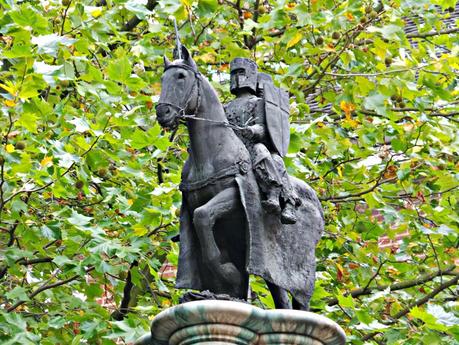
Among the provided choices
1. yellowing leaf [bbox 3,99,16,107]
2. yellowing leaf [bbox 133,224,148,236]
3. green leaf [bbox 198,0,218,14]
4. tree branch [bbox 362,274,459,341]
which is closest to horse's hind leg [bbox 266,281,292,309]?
yellowing leaf [bbox 133,224,148,236]

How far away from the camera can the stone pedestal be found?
612 centimetres

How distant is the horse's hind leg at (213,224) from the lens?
6488mm

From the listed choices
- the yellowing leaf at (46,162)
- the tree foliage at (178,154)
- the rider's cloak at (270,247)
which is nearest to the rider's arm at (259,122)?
the rider's cloak at (270,247)

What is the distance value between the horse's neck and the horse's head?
0.07m

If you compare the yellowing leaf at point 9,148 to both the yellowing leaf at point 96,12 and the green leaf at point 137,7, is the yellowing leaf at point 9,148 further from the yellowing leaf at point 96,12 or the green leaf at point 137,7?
the green leaf at point 137,7

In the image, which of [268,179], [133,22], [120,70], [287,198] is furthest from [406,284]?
[268,179]

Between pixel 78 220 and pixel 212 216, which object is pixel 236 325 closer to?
pixel 212 216

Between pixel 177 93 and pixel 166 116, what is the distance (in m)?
0.18

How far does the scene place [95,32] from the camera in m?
10.3

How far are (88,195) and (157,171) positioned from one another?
0.67m

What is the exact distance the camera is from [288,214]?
6.57 metres

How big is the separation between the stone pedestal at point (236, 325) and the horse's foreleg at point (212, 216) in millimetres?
449

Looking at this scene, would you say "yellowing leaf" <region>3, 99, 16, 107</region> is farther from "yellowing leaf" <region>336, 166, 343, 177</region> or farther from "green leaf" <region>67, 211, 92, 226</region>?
"yellowing leaf" <region>336, 166, 343, 177</region>

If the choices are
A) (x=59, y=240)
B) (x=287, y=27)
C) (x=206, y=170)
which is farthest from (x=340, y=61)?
(x=206, y=170)
